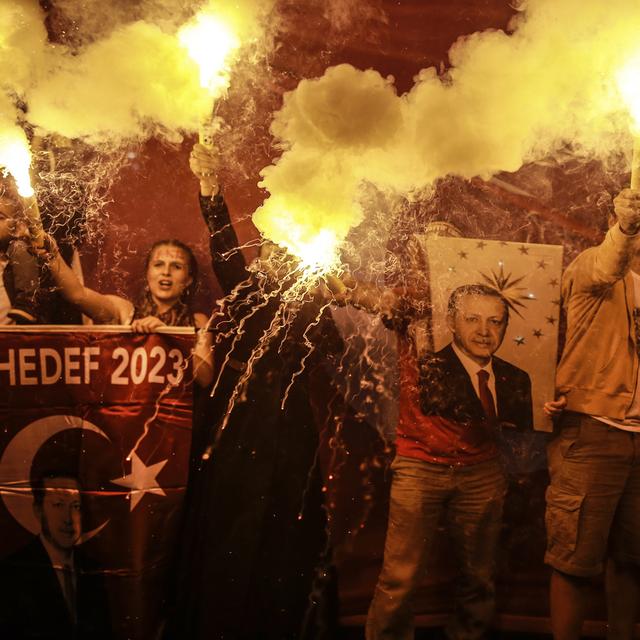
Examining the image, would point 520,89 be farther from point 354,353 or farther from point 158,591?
point 158,591

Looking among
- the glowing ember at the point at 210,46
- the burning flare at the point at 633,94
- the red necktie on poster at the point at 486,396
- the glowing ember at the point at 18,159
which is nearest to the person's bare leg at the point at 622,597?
the red necktie on poster at the point at 486,396

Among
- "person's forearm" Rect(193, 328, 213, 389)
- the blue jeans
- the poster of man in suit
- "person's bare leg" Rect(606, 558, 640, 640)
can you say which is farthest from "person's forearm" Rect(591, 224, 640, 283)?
the poster of man in suit

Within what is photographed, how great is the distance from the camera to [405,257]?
2.19 metres

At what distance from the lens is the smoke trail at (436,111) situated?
2119mm

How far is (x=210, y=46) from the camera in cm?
212

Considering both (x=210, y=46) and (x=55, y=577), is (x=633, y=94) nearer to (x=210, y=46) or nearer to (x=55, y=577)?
(x=210, y=46)

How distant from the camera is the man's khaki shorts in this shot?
7.00ft

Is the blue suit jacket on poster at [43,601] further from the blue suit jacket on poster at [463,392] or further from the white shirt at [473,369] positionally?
the white shirt at [473,369]

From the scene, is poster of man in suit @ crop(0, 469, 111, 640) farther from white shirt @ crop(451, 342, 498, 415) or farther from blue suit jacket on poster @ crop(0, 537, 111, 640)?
white shirt @ crop(451, 342, 498, 415)

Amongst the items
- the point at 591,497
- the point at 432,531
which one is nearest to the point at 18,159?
the point at 432,531

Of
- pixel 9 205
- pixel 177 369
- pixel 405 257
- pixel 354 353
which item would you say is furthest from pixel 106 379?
pixel 405 257

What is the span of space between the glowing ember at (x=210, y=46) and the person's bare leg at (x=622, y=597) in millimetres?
2352

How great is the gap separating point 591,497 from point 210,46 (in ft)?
7.11

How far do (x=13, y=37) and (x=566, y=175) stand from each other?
211 cm
